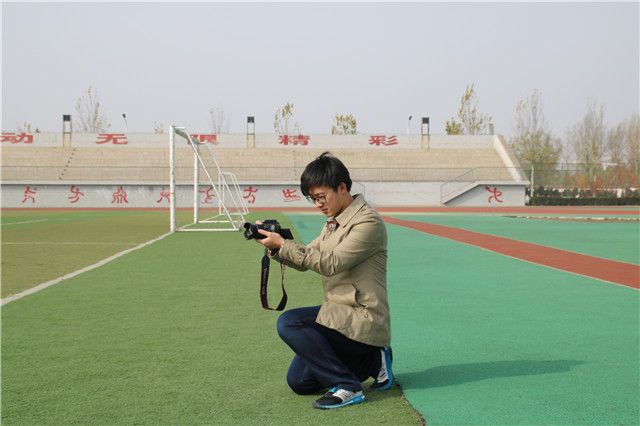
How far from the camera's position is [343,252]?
412 cm

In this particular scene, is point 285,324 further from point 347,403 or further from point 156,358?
point 156,358

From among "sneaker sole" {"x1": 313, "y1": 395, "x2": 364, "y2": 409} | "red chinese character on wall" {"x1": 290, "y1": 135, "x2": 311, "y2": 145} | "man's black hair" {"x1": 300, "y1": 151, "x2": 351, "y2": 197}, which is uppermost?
"red chinese character on wall" {"x1": 290, "y1": 135, "x2": 311, "y2": 145}

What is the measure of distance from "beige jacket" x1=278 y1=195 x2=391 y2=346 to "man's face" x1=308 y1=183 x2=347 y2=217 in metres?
0.08

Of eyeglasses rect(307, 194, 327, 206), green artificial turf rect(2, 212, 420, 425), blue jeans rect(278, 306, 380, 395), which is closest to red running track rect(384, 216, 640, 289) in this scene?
green artificial turf rect(2, 212, 420, 425)

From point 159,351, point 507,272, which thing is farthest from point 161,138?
point 159,351

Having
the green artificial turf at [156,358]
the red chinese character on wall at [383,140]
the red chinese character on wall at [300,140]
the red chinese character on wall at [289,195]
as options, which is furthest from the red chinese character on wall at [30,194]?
the green artificial turf at [156,358]

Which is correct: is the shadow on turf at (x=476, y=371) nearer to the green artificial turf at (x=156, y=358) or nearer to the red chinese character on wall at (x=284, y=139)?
the green artificial turf at (x=156, y=358)

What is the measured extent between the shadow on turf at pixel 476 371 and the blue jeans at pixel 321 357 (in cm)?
37

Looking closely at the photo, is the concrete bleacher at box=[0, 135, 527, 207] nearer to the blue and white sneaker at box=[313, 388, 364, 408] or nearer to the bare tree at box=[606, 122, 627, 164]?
the bare tree at box=[606, 122, 627, 164]

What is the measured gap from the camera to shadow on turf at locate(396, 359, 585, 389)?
470 centimetres

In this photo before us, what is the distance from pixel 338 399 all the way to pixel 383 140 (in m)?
52.1

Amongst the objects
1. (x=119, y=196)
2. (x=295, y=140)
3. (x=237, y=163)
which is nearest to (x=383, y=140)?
(x=295, y=140)

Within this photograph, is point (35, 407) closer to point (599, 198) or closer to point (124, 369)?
point (124, 369)

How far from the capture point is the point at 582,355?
18.0ft
